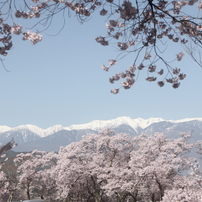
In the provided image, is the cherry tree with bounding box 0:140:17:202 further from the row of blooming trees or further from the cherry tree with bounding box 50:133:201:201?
the cherry tree with bounding box 50:133:201:201

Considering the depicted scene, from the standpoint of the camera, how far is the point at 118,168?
2138cm

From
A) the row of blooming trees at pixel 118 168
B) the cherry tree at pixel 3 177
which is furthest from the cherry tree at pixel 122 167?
the cherry tree at pixel 3 177

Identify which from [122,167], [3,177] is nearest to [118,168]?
[122,167]

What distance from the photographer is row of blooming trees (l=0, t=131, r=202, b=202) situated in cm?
2034

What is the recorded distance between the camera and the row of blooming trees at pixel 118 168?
66.7ft

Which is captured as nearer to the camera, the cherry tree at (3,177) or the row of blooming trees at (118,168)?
the cherry tree at (3,177)

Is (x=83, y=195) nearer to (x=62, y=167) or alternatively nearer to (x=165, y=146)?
(x=62, y=167)

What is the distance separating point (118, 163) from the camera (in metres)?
25.2

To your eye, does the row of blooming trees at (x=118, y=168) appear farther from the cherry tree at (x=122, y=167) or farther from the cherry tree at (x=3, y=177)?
the cherry tree at (x=3, y=177)

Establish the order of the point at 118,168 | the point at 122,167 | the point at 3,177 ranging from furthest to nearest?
1. the point at 3,177
2. the point at 122,167
3. the point at 118,168

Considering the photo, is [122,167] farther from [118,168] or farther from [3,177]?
[3,177]

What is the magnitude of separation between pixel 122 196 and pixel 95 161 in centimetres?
388

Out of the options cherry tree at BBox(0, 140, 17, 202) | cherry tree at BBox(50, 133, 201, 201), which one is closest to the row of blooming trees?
cherry tree at BBox(50, 133, 201, 201)

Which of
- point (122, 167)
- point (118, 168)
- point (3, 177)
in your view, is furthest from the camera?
point (3, 177)
